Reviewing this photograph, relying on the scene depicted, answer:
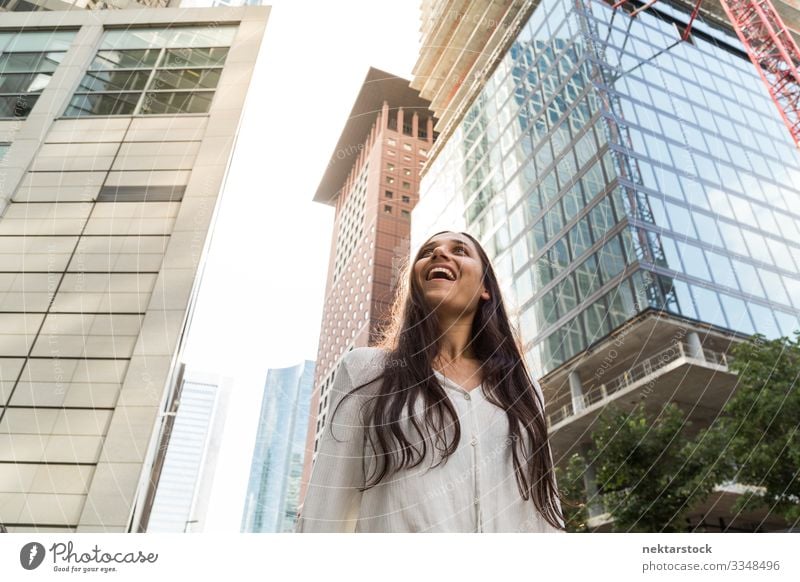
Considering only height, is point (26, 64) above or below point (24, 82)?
above

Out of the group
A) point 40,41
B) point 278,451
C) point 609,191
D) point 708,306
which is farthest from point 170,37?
point 708,306

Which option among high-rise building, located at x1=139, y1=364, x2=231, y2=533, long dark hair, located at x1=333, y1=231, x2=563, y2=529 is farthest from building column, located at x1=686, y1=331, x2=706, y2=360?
long dark hair, located at x1=333, y1=231, x2=563, y2=529

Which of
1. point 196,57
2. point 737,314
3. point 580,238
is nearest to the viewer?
point 196,57

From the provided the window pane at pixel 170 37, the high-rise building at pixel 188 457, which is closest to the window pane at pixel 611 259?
the window pane at pixel 170 37

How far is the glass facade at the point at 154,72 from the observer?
4.35m

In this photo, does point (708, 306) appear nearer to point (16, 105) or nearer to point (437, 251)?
point (437, 251)

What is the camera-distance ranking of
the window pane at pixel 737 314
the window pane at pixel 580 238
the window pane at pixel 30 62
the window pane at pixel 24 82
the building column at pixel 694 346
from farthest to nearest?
the window pane at pixel 580 238 → the window pane at pixel 737 314 → the building column at pixel 694 346 → the window pane at pixel 30 62 → the window pane at pixel 24 82

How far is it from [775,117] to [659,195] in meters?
9.55

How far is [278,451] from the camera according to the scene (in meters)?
2.45

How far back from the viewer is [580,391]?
919 centimetres

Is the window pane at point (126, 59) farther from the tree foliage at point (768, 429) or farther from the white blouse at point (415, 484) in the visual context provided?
the tree foliage at point (768, 429)

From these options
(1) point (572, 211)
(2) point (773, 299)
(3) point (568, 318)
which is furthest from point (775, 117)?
(3) point (568, 318)

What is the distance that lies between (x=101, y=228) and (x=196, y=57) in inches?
80.2

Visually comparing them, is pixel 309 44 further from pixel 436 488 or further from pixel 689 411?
pixel 689 411
